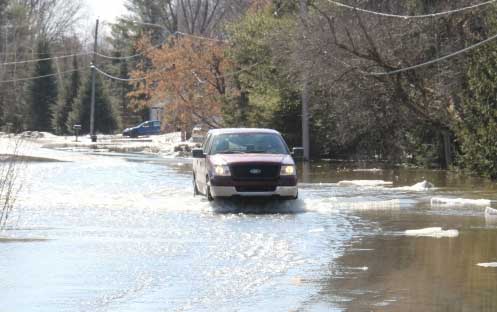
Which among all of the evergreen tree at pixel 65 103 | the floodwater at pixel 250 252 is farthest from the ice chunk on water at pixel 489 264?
the evergreen tree at pixel 65 103

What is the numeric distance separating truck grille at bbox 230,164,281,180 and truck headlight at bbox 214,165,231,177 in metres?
0.09

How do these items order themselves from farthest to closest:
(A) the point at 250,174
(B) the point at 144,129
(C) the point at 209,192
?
1. (B) the point at 144,129
2. (C) the point at 209,192
3. (A) the point at 250,174

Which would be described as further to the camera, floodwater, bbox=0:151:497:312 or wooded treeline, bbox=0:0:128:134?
wooded treeline, bbox=0:0:128:134

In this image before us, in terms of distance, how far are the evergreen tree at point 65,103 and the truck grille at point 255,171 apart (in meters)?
77.1

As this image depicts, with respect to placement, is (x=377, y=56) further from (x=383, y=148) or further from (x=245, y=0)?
(x=245, y=0)

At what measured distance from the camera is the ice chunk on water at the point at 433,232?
660 inches

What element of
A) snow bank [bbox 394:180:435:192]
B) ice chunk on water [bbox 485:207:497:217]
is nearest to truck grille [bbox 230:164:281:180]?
ice chunk on water [bbox 485:207:497:217]

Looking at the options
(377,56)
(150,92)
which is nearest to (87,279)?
(377,56)

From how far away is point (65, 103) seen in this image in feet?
320

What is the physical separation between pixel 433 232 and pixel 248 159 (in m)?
5.37

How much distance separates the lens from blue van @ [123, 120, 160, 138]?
298 feet

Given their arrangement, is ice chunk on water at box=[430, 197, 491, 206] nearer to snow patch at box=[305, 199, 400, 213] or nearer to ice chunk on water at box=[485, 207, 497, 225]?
snow patch at box=[305, 199, 400, 213]

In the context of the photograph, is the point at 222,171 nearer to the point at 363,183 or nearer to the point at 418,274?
the point at 418,274

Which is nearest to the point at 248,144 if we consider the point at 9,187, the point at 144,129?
the point at 9,187
